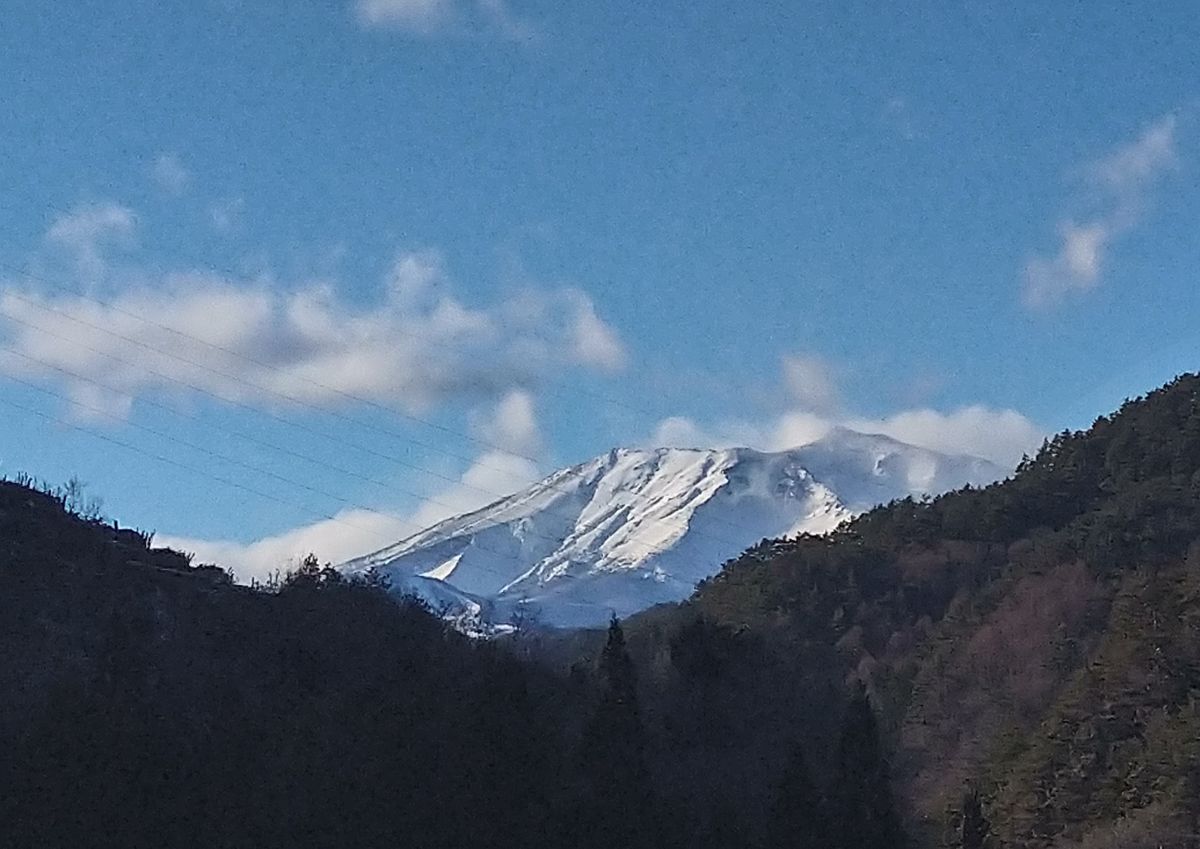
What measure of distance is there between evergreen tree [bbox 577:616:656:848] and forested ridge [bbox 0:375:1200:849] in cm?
4

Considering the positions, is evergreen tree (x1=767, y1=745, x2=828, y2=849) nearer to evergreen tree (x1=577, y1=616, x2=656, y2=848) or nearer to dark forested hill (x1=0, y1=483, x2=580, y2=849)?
evergreen tree (x1=577, y1=616, x2=656, y2=848)

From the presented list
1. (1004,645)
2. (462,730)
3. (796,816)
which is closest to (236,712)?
(462,730)

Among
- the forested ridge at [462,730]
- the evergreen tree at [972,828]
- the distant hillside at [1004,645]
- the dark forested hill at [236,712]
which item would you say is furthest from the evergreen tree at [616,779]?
the evergreen tree at [972,828]

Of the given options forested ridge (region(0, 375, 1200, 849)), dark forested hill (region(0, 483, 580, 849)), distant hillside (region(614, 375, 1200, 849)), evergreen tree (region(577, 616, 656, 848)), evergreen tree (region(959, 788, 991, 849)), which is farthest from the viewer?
distant hillside (region(614, 375, 1200, 849))

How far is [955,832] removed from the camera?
41.9 meters

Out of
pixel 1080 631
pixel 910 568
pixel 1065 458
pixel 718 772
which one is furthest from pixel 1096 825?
pixel 1065 458

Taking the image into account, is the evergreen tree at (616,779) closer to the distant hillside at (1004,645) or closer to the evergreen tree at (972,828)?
the distant hillside at (1004,645)

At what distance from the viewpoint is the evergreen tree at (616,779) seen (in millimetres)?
31859

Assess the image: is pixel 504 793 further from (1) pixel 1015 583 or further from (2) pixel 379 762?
(1) pixel 1015 583

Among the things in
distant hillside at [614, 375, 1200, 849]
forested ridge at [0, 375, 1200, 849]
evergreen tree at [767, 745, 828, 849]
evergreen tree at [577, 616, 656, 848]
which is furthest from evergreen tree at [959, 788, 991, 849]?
evergreen tree at [577, 616, 656, 848]

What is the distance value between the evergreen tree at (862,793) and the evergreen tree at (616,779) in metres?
4.26

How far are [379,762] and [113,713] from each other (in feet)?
15.7

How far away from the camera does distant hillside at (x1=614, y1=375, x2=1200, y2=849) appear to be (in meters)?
38.7

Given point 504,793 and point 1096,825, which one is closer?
point 504,793
